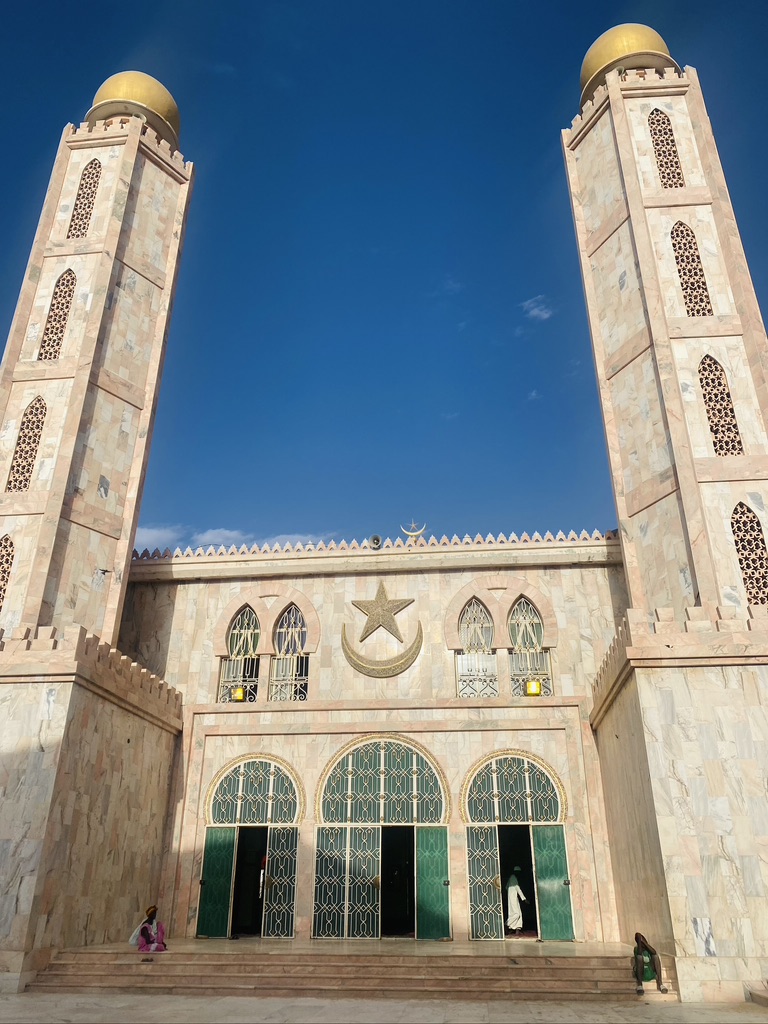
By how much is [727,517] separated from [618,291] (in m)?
4.97

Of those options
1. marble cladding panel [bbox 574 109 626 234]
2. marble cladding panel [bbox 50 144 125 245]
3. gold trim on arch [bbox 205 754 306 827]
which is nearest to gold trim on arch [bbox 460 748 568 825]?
gold trim on arch [bbox 205 754 306 827]

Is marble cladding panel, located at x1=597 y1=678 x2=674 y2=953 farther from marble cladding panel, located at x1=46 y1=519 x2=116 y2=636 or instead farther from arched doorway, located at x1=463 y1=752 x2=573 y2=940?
marble cladding panel, located at x1=46 y1=519 x2=116 y2=636

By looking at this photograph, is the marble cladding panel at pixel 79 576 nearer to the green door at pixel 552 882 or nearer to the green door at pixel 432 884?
the green door at pixel 432 884

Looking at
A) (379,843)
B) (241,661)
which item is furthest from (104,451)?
(379,843)

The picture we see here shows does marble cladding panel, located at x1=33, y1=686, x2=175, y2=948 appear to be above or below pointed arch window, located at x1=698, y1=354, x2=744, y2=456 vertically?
below

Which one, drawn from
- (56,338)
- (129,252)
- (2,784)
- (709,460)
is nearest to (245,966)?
(2,784)

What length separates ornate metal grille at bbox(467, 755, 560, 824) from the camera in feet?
41.3

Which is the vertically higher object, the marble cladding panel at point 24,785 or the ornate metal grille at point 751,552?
the ornate metal grille at point 751,552

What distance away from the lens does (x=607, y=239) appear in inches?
577

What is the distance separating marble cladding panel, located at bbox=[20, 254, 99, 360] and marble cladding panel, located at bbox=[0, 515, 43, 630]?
128 inches

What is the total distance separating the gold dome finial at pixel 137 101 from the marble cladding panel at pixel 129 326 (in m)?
3.87

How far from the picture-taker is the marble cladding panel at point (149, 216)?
15.4 meters

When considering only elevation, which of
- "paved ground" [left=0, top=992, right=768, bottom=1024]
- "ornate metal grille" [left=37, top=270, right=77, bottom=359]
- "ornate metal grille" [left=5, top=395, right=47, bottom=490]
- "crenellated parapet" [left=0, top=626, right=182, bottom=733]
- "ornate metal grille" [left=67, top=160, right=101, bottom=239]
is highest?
"ornate metal grille" [left=67, top=160, right=101, bottom=239]

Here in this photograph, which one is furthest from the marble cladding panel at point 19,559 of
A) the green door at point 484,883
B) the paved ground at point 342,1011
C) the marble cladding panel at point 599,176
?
the marble cladding panel at point 599,176
